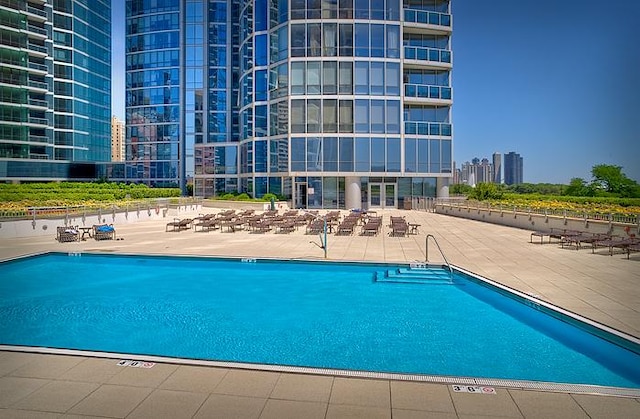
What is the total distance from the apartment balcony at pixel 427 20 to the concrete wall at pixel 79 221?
2470 centimetres

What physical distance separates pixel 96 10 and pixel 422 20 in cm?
5293

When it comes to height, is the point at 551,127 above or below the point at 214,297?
above

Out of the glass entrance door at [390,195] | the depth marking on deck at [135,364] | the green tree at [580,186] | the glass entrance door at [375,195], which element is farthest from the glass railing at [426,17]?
the depth marking on deck at [135,364]

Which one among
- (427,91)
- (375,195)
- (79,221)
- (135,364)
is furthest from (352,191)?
(135,364)

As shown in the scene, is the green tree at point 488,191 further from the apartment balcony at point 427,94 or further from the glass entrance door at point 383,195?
the apartment balcony at point 427,94

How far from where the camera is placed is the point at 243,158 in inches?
1764

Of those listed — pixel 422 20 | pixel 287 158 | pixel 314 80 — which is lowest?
pixel 287 158

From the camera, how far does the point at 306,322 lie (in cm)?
826

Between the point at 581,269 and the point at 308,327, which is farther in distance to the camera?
the point at 581,269

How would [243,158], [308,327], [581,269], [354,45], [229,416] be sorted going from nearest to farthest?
[229,416], [308,327], [581,269], [354,45], [243,158]

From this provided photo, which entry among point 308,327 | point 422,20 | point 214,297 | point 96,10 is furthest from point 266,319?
point 96,10

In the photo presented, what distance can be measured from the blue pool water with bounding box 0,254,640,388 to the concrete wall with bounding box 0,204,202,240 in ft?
22.0

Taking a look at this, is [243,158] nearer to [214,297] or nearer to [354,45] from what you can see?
[354,45]

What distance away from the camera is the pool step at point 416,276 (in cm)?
1098
